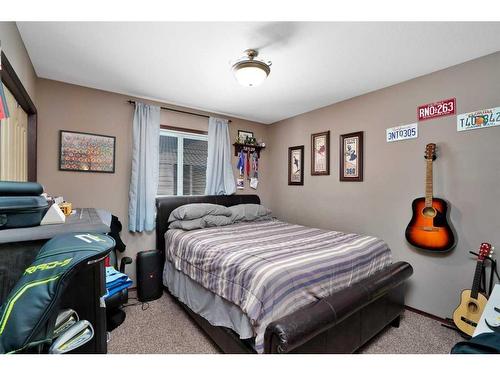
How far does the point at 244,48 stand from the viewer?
1.98m

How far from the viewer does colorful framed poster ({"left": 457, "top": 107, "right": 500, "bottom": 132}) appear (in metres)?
2.03

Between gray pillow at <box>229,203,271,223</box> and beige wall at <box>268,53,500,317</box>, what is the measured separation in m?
0.79

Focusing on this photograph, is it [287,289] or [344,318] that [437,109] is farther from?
[287,289]

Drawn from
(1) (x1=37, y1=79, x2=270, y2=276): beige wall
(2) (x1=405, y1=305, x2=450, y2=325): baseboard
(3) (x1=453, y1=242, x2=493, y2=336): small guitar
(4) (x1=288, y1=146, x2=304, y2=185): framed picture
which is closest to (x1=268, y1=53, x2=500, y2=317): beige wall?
(2) (x1=405, y1=305, x2=450, y2=325): baseboard

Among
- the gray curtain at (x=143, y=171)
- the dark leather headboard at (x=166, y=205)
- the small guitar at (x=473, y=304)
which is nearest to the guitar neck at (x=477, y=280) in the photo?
the small guitar at (x=473, y=304)

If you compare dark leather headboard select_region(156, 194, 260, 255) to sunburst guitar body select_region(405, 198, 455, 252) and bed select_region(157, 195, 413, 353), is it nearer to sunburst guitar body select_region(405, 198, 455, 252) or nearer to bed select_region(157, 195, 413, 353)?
bed select_region(157, 195, 413, 353)

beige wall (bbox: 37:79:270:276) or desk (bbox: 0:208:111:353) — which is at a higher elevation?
beige wall (bbox: 37:79:270:276)

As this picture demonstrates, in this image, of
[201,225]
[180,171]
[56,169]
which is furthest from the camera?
[180,171]

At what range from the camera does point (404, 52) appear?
2.02 meters

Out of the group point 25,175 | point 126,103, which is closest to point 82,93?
point 126,103

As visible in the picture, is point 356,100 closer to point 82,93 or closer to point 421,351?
point 421,351

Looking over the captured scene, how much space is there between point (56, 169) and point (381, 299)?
137 inches

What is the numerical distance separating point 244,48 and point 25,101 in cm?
193

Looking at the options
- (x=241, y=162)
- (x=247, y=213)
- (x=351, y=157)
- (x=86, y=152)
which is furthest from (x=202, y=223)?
(x=351, y=157)
